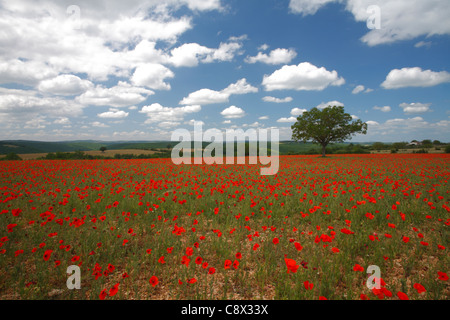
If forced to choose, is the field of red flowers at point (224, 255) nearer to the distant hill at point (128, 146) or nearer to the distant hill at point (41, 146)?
the distant hill at point (128, 146)

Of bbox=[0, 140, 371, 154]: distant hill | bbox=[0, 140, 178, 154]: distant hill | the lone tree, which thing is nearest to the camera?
the lone tree

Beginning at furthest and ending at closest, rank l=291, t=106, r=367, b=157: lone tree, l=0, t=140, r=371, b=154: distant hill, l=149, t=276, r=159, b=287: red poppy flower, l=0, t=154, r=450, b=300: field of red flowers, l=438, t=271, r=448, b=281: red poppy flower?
l=0, t=140, r=371, b=154: distant hill, l=291, t=106, r=367, b=157: lone tree, l=0, t=154, r=450, b=300: field of red flowers, l=149, t=276, r=159, b=287: red poppy flower, l=438, t=271, r=448, b=281: red poppy flower

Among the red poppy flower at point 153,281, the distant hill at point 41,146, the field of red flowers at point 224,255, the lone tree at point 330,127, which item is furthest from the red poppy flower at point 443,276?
the distant hill at point 41,146

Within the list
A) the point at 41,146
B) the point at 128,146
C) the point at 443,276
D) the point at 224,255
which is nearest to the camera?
the point at 443,276

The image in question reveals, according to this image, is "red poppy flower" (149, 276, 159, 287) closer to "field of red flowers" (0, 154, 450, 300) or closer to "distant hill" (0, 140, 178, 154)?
"field of red flowers" (0, 154, 450, 300)

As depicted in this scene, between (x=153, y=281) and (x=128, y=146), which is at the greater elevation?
(x=128, y=146)

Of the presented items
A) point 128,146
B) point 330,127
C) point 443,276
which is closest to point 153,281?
point 443,276

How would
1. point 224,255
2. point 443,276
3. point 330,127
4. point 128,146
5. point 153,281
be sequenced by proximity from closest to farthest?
point 443,276, point 153,281, point 224,255, point 330,127, point 128,146

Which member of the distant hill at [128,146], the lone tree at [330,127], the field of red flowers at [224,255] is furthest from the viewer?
the distant hill at [128,146]

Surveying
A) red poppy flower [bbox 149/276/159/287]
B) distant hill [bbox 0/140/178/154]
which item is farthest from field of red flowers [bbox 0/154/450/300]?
distant hill [bbox 0/140/178/154]

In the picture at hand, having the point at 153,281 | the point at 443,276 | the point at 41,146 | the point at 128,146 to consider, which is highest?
the point at 41,146

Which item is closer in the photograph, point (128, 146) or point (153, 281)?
point (153, 281)

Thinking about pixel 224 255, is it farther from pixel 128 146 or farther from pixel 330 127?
pixel 128 146
